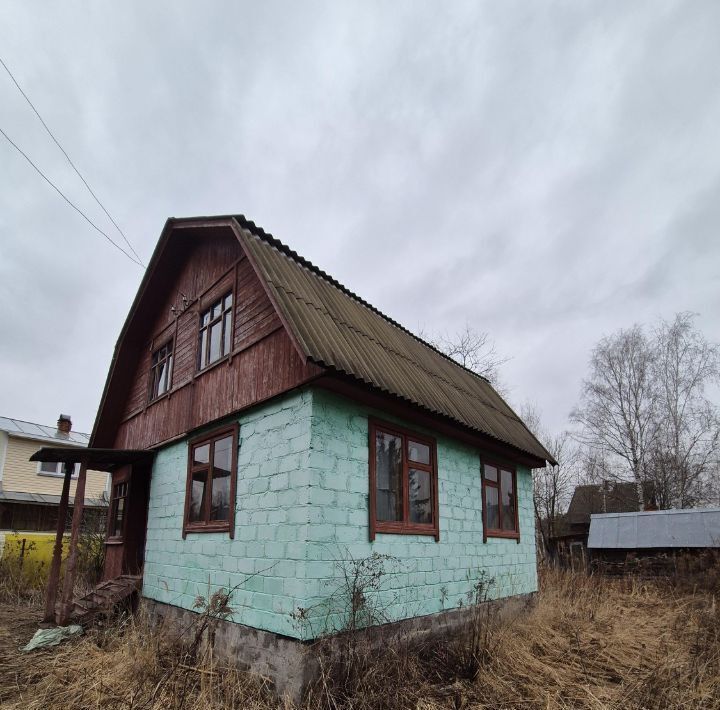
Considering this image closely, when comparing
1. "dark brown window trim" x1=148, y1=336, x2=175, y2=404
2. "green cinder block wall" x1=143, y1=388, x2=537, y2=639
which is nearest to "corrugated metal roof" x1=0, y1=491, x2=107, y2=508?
"dark brown window trim" x1=148, y1=336, x2=175, y2=404

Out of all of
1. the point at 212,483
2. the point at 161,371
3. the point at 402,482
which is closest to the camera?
the point at 402,482

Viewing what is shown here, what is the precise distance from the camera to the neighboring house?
22.1 m

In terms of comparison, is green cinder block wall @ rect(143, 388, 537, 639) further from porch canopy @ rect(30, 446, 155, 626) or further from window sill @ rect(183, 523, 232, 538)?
porch canopy @ rect(30, 446, 155, 626)

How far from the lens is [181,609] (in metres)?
8.13

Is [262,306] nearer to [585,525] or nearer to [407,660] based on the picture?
[407,660]

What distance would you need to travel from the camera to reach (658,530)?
16703mm

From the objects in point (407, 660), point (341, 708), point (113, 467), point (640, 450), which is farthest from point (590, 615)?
point (640, 450)

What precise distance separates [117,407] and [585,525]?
28.0m

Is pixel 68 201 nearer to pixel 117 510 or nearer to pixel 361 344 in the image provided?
pixel 361 344

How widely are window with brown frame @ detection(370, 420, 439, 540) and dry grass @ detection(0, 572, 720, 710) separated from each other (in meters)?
1.51

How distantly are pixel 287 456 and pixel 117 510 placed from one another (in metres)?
7.30

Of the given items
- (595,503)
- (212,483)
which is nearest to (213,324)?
(212,483)

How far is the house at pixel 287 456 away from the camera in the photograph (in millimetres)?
6172

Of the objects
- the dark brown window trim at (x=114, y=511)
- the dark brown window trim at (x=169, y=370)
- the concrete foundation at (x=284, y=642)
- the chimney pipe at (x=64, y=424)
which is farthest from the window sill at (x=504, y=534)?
the chimney pipe at (x=64, y=424)
